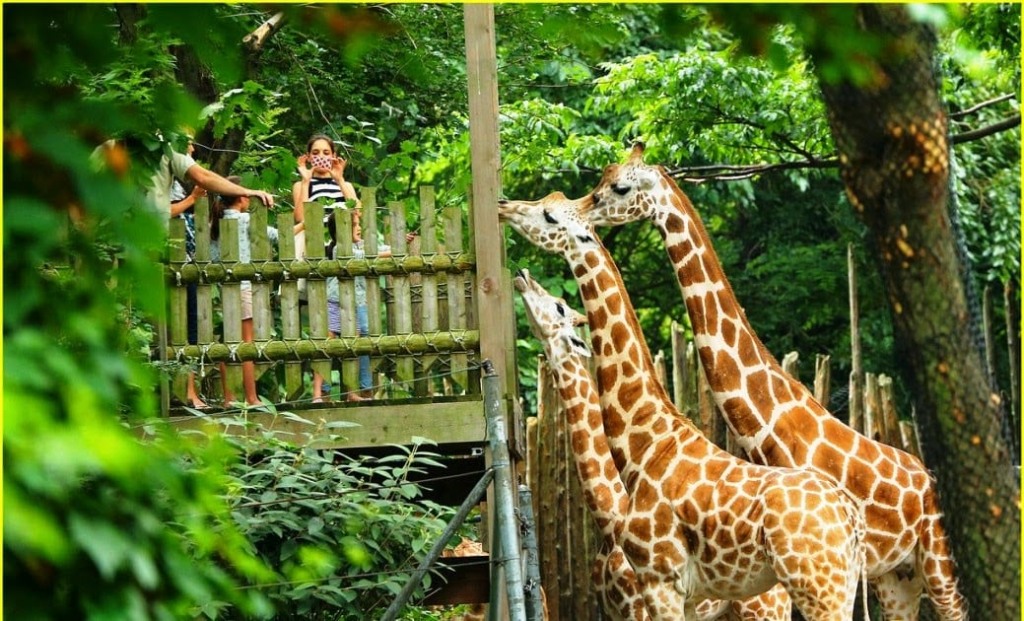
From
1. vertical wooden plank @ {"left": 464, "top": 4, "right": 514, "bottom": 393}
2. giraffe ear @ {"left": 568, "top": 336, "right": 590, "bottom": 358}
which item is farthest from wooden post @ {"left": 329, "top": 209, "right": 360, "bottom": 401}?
giraffe ear @ {"left": 568, "top": 336, "right": 590, "bottom": 358}

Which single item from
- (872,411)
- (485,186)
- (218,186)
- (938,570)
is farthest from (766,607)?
(218,186)

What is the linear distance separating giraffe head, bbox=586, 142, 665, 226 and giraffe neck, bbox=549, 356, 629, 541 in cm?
88

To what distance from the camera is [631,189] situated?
786 centimetres

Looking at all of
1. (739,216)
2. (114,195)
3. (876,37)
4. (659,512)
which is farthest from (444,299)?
(739,216)

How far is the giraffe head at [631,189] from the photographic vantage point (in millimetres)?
7852

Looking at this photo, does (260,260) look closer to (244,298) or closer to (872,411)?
(244,298)

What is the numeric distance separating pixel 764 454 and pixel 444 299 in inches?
73.4

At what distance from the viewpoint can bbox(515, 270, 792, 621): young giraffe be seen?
304 inches

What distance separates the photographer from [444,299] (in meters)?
7.71

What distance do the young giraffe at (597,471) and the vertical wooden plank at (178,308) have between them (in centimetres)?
197

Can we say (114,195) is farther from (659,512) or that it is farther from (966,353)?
(659,512)

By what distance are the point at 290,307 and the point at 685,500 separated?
2.16 metres

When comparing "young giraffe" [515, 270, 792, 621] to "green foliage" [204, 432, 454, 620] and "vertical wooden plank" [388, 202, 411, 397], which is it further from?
"green foliage" [204, 432, 454, 620]

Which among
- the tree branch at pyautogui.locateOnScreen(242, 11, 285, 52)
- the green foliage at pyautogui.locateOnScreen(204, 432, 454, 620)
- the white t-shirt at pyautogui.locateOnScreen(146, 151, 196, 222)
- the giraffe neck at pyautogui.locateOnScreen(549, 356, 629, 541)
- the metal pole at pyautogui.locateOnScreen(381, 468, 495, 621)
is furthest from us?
the tree branch at pyautogui.locateOnScreen(242, 11, 285, 52)
